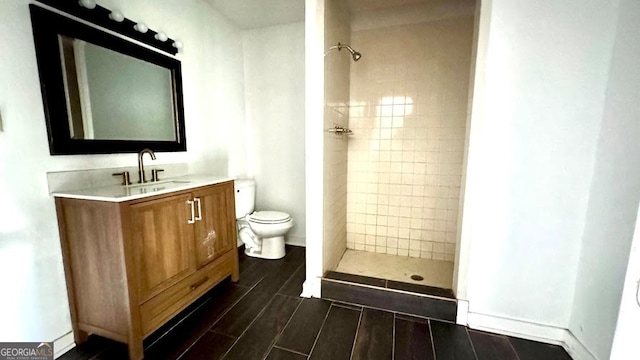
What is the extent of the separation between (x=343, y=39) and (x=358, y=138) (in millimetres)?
897

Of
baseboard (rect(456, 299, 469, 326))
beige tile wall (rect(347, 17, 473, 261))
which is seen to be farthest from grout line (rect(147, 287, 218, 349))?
baseboard (rect(456, 299, 469, 326))

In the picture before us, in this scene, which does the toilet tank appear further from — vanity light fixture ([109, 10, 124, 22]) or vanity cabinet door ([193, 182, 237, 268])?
vanity light fixture ([109, 10, 124, 22])

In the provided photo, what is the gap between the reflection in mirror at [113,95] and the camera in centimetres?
137

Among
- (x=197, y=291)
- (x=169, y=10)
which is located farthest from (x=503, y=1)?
(x=197, y=291)

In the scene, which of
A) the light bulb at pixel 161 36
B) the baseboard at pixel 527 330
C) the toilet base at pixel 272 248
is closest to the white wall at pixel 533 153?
the baseboard at pixel 527 330

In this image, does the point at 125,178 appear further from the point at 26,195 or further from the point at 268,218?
the point at 268,218

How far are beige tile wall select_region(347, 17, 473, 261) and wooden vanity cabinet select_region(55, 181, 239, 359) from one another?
1658 mm

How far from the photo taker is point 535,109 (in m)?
1.39

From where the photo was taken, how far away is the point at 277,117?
278 cm

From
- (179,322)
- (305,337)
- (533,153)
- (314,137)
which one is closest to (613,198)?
(533,153)

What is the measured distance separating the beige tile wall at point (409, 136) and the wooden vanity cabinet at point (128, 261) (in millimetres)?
1658

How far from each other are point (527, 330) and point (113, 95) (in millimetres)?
2893

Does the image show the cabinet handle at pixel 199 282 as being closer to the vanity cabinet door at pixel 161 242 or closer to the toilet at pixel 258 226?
the vanity cabinet door at pixel 161 242

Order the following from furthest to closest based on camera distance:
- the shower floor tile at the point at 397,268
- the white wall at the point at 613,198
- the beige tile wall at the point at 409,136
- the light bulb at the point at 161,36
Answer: the beige tile wall at the point at 409,136 → the shower floor tile at the point at 397,268 → the light bulb at the point at 161,36 → the white wall at the point at 613,198
